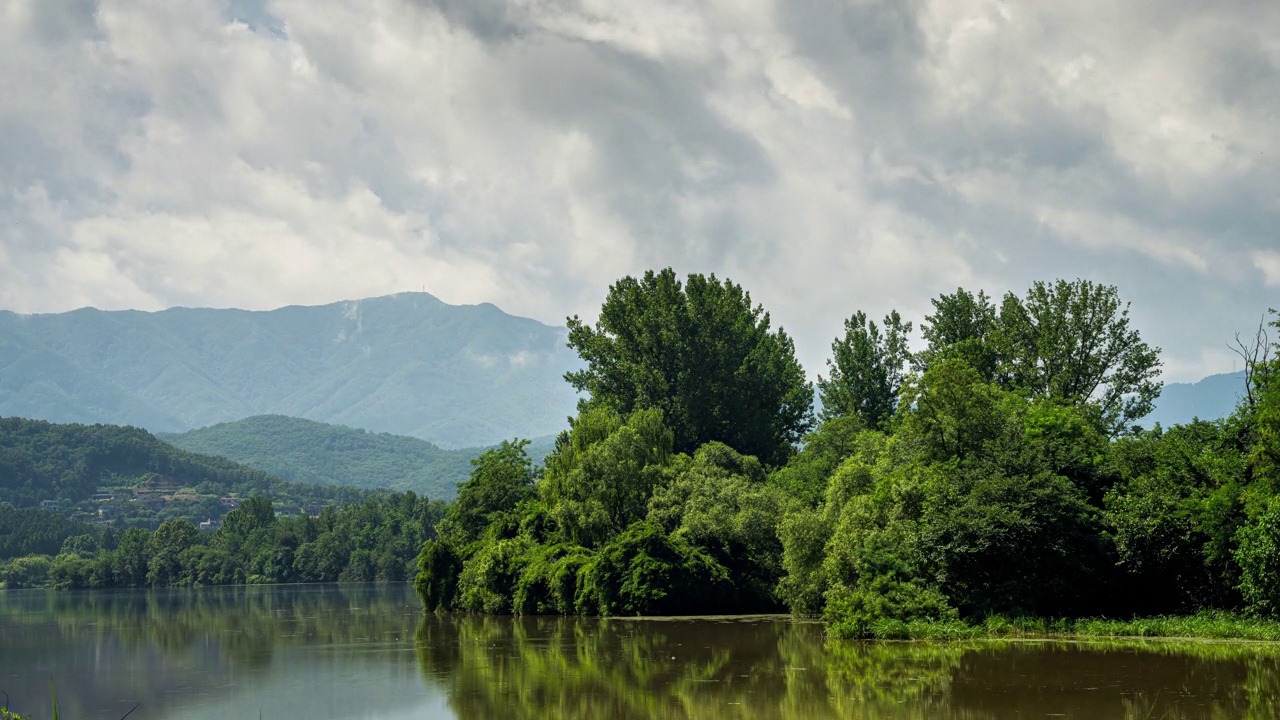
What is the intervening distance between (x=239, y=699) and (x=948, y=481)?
24.5 m

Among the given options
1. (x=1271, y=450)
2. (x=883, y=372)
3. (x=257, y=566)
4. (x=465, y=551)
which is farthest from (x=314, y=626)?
(x=257, y=566)

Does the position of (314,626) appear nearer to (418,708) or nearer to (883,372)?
(418,708)

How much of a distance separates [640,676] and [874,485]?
19109 millimetres

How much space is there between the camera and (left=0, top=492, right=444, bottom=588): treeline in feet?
495

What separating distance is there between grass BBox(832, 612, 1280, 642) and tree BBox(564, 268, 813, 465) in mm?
37324

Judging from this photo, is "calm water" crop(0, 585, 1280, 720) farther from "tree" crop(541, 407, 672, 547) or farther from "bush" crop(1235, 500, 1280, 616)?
"tree" crop(541, 407, 672, 547)

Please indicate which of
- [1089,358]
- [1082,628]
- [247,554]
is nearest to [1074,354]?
[1089,358]

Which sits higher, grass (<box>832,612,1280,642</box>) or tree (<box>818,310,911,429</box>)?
tree (<box>818,310,911,429</box>)

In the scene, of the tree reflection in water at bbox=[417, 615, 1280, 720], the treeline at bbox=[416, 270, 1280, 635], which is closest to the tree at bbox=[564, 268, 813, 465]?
the treeline at bbox=[416, 270, 1280, 635]

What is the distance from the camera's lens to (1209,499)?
33000 millimetres

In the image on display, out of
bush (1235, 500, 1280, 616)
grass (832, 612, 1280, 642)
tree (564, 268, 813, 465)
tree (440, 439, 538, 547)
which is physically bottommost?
grass (832, 612, 1280, 642)

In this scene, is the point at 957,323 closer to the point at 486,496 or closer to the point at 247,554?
the point at 486,496

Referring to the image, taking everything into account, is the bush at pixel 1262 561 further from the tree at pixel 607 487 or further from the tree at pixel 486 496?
the tree at pixel 486 496

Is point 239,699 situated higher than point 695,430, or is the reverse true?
point 695,430
